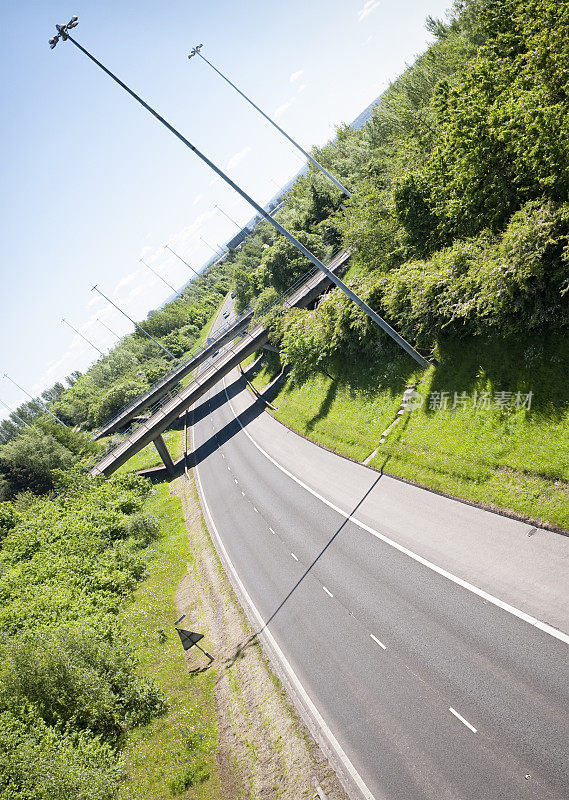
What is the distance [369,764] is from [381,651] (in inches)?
124

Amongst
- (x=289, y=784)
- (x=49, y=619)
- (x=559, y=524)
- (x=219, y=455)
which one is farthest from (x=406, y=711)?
(x=219, y=455)

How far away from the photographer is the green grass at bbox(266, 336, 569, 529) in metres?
14.9

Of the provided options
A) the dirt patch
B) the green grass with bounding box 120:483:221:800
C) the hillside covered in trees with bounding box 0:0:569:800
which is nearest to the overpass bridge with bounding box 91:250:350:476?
the hillside covered in trees with bounding box 0:0:569:800

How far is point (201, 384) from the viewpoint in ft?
166

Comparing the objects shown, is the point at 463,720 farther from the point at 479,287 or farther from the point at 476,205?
the point at 476,205

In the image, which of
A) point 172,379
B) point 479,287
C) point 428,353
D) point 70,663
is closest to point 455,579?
point 479,287

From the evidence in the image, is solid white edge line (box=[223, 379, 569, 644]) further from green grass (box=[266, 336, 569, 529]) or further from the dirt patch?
the dirt patch

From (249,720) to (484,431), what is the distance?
13989 mm

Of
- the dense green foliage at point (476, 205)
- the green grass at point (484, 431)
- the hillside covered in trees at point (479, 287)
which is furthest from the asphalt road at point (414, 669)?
the dense green foliage at point (476, 205)

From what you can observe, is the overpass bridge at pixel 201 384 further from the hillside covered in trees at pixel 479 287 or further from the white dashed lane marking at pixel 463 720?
the white dashed lane marking at pixel 463 720

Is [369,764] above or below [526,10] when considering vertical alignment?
below

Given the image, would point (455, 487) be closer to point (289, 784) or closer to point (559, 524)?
point (559, 524)

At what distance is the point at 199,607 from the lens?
2205 cm

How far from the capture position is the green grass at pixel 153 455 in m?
55.4
